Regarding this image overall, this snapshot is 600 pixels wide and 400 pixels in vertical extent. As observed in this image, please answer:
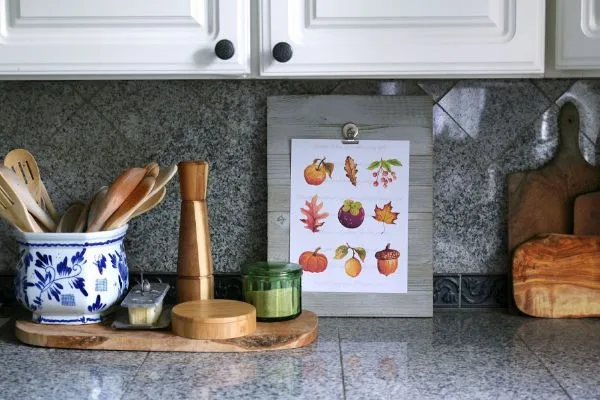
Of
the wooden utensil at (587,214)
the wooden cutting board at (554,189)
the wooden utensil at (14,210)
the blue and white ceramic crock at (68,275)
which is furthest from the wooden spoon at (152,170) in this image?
the wooden utensil at (587,214)

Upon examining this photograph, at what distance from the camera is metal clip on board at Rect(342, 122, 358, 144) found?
62.5 inches

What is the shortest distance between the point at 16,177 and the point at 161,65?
0.34 metres

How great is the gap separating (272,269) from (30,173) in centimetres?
49

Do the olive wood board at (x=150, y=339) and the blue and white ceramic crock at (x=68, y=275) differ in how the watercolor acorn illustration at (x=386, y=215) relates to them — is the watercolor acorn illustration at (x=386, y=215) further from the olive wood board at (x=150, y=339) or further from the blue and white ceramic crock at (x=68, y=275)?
the blue and white ceramic crock at (x=68, y=275)

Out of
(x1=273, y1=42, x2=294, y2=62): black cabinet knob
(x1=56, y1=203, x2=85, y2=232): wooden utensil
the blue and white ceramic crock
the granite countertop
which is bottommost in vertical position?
the granite countertop

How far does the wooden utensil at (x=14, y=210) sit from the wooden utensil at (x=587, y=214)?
3.35 feet

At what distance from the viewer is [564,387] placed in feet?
3.95

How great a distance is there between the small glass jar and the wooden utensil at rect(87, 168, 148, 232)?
0.26 meters

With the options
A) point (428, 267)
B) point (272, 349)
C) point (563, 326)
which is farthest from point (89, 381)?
point (563, 326)

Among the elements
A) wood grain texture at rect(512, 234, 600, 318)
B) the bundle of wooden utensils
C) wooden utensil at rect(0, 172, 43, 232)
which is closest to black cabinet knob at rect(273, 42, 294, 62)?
the bundle of wooden utensils

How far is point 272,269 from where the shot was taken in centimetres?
147

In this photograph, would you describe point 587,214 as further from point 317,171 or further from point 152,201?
point 152,201

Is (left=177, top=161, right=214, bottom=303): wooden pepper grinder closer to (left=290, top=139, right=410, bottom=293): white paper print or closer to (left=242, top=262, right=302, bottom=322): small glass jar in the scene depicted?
(left=242, top=262, right=302, bottom=322): small glass jar

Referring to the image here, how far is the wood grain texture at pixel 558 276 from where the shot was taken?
5.15ft
